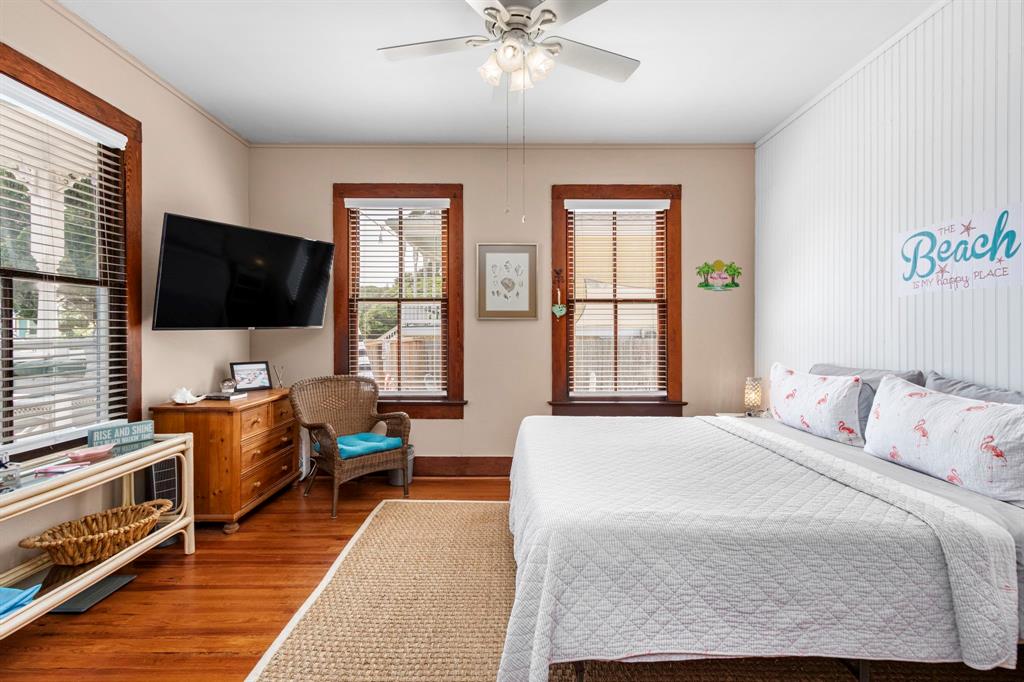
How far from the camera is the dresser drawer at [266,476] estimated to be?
10.8 ft

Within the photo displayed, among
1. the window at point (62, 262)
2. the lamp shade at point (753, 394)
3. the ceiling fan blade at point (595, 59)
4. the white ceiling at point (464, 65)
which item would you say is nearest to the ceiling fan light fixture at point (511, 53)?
the ceiling fan blade at point (595, 59)

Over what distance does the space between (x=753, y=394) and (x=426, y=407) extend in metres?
2.70

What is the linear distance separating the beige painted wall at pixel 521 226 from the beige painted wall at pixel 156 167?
0.40 metres

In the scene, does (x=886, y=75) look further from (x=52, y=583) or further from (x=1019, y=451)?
(x=52, y=583)

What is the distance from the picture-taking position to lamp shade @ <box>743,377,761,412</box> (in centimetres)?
405

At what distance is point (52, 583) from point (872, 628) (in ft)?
10.3

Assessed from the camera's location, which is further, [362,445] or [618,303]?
[618,303]

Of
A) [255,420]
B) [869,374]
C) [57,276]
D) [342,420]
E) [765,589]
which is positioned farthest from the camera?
[342,420]

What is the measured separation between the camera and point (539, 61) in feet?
7.43

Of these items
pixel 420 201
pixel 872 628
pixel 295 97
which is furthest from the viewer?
pixel 420 201

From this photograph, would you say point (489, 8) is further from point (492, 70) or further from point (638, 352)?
point (638, 352)

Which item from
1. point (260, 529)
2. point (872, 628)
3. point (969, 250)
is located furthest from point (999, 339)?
point (260, 529)

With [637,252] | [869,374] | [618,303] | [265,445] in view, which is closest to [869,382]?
[869,374]

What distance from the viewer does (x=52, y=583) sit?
2176mm
